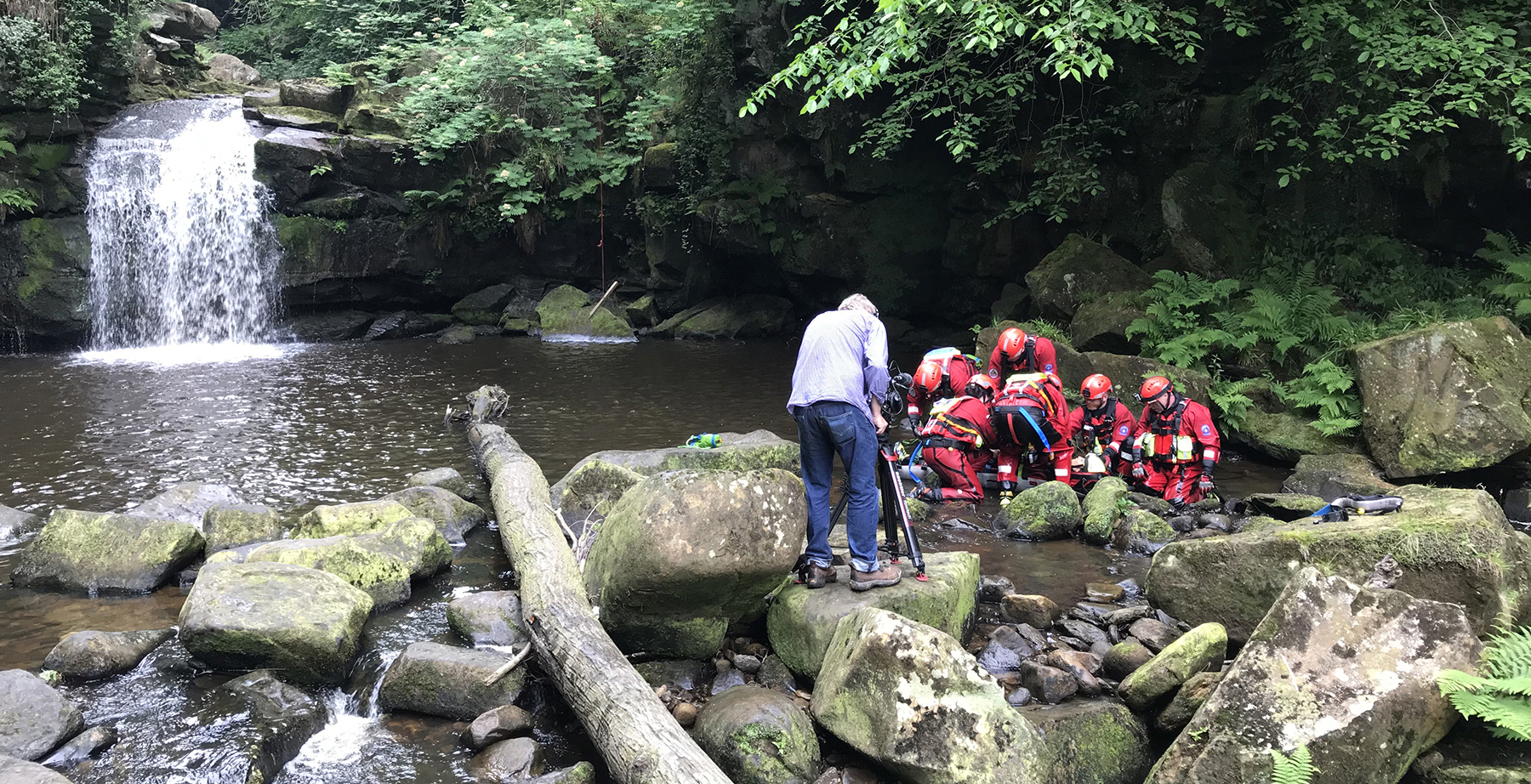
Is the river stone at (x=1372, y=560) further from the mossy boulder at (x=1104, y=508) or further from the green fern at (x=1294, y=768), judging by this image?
the mossy boulder at (x=1104, y=508)

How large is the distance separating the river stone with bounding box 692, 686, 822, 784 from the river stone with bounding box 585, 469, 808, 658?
2.30 feet

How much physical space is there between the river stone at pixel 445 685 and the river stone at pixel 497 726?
0.16 metres

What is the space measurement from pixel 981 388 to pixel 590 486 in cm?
415

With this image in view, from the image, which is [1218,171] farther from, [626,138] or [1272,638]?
[626,138]

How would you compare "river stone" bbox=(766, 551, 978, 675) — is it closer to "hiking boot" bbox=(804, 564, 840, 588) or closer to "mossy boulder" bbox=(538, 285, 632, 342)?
"hiking boot" bbox=(804, 564, 840, 588)

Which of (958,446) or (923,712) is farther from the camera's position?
(958,446)

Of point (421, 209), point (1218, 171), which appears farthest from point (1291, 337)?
point (421, 209)

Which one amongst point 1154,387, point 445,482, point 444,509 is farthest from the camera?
point 445,482

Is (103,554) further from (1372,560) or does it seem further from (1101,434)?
(1101,434)

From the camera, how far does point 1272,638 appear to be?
3.96 meters

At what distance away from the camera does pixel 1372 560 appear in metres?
4.79

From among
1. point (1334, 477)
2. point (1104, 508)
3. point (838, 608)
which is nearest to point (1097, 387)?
point (1104, 508)

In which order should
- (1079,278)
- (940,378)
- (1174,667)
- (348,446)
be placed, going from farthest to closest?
(1079,278) < (348,446) < (940,378) < (1174,667)

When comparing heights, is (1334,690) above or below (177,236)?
below
